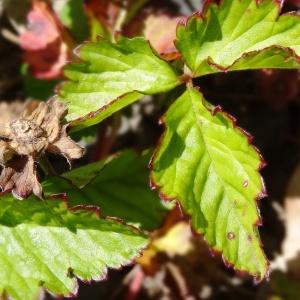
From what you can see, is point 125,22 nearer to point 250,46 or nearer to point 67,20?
point 67,20

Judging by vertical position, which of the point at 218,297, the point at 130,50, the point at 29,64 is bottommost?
the point at 218,297

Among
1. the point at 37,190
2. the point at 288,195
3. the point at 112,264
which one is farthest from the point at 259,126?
the point at 37,190

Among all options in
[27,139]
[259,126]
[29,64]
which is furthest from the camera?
[259,126]

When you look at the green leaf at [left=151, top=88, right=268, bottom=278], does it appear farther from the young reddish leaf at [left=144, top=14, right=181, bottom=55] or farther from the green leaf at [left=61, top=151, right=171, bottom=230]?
the young reddish leaf at [left=144, top=14, right=181, bottom=55]

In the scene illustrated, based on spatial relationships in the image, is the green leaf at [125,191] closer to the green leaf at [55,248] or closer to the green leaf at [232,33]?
the green leaf at [55,248]

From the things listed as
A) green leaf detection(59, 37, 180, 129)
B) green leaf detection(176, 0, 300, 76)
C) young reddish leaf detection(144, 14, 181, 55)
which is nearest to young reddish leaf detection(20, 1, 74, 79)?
young reddish leaf detection(144, 14, 181, 55)

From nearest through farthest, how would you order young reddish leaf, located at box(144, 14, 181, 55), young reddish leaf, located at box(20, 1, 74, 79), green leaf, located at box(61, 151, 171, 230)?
green leaf, located at box(61, 151, 171, 230), young reddish leaf, located at box(144, 14, 181, 55), young reddish leaf, located at box(20, 1, 74, 79)
